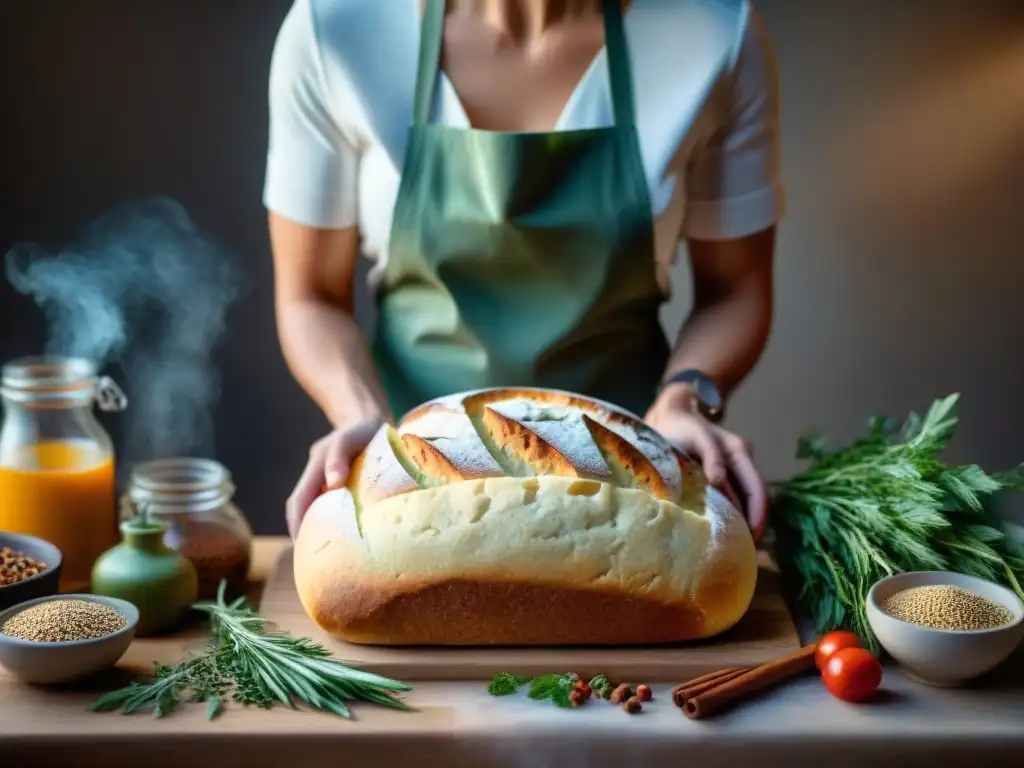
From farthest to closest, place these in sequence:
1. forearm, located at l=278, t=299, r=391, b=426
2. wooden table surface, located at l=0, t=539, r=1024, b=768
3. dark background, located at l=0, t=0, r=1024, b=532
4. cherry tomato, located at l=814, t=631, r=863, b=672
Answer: dark background, located at l=0, t=0, r=1024, b=532 → forearm, located at l=278, t=299, r=391, b=426 → cherry tomato, located at l=814, t=631, r=863, b=672 → wooden table surface, located at l=0, t=539, r=1024, b=768

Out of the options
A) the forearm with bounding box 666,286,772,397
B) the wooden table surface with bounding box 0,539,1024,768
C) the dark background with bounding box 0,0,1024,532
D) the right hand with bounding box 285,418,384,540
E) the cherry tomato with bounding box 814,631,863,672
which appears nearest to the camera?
the wooden table surface with bounding box 0,539,1024,768

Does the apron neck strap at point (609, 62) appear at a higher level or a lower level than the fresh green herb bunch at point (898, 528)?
higher

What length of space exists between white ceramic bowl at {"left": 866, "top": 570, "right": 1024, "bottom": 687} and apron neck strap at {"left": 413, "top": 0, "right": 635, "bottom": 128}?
2.51 ft

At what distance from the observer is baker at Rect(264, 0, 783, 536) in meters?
1.58

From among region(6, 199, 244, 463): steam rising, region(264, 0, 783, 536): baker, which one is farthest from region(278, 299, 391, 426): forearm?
region(6, 199, 244, 463): steam rising

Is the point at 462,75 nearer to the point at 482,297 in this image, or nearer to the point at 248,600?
the point at 482,297

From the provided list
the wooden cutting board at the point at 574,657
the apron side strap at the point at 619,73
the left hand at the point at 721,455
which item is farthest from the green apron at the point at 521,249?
the wooden cutting board at the point at 574,657

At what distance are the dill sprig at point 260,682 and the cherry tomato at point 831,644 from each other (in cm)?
44

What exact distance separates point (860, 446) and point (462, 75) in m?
0.75

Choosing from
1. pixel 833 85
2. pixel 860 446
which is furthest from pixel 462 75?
pixel 833 85

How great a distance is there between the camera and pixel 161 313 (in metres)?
2.71

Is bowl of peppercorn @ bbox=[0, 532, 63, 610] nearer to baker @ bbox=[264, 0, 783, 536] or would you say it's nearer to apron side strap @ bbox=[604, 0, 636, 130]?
baker @ bbox=[264, 0, 783, 536]

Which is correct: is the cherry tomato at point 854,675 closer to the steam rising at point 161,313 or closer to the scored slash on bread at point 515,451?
the scored slash on bread at point 515,451

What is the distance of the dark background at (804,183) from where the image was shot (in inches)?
99.0
